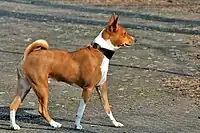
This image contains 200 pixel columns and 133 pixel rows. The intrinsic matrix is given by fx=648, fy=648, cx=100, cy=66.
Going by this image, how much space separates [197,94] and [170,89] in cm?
58

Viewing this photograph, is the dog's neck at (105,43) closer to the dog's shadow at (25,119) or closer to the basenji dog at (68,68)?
the basenji dog at (68,68)

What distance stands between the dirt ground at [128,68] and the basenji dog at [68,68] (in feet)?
1.19

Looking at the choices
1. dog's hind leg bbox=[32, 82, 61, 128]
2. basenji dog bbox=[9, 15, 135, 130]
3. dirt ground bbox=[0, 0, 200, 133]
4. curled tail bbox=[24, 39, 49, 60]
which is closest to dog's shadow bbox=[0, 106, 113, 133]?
dirt ground bbox=[0, 0, 200, 133]

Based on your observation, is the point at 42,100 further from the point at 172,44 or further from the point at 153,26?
the point at 153,26

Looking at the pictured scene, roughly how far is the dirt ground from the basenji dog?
36 centimetres

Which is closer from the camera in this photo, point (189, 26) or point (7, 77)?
point (7, 77)

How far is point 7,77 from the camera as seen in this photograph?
1155 centimetres

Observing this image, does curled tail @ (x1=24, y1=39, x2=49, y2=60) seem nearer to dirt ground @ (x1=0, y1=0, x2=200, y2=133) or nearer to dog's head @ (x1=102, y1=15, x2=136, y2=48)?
dog's head @ (x1=102, y1=15, x2=136, y2=48)

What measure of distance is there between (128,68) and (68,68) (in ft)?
16.0

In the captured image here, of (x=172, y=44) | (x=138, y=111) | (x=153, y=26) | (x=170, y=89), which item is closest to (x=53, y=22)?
(x=153, y=26)

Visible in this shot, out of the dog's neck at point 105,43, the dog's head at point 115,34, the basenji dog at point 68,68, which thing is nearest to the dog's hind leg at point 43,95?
the basenji dog at point 68,68

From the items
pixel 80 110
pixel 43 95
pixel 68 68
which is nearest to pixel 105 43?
pixel 68 68

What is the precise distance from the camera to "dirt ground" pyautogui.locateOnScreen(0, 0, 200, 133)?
8.47 meters

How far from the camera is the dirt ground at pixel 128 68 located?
8.47m
